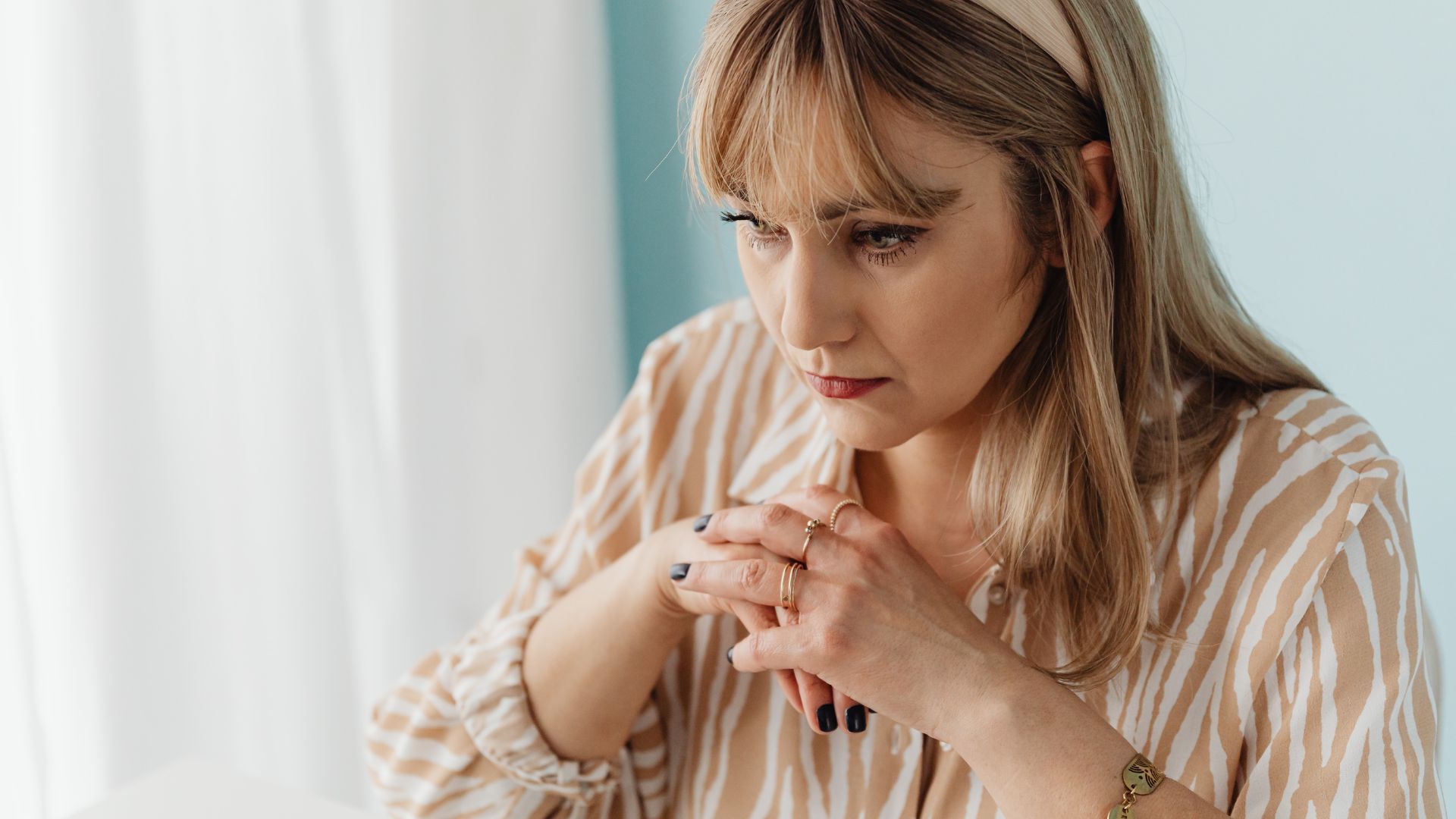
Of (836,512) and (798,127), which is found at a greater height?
(798,127)

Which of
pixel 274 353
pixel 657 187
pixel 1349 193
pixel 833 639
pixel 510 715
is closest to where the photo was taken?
pixel 833 639

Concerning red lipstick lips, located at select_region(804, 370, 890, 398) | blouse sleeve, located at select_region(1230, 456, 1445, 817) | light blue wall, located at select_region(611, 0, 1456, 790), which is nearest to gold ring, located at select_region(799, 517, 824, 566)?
red lipstick lips, located at select_region(804, 370, 890, 398)

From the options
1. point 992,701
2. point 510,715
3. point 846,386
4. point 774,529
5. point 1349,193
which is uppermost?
point 1349,193

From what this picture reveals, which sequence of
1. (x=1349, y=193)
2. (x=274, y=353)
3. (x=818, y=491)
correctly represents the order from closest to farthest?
(x=818, y=491)
(x=1349, y=193)
(x=274, y=353)

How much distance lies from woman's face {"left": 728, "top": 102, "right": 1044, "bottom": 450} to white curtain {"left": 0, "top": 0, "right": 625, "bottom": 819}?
854 millimetres

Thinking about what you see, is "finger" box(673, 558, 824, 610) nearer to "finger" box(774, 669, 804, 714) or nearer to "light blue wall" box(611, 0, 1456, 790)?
"finger" box(774, 669, 804, 714)

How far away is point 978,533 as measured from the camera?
3.67 feet

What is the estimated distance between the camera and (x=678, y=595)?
1122 mm

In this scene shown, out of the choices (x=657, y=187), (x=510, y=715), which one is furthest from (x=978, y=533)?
(x=657, y=187)

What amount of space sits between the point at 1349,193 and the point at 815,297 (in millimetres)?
861

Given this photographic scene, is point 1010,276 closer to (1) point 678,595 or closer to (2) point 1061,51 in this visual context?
(2) point 1061,51

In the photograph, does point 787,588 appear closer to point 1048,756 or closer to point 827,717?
point 827,717

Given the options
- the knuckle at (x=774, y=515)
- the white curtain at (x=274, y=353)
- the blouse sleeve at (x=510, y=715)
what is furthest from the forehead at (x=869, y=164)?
the white curtain at (x=274, y=353)

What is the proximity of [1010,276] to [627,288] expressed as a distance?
1.32 metres
